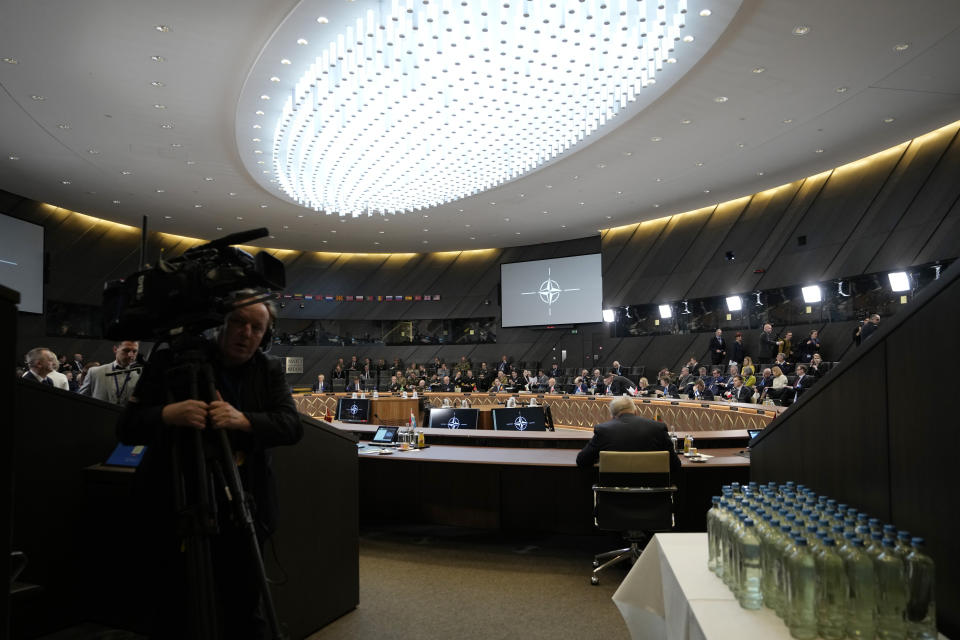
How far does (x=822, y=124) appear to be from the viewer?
34.9 ft

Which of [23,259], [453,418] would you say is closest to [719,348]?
[453,418]

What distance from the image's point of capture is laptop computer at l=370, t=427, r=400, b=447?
621cm

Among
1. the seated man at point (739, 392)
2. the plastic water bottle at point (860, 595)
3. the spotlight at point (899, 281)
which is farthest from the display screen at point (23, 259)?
the spotlight at point (899, 281)

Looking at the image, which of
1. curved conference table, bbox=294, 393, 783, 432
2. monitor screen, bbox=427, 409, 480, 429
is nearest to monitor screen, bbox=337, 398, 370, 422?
curved conference table, bbox=294, 393, 783, 432

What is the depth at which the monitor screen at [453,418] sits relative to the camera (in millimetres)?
7215

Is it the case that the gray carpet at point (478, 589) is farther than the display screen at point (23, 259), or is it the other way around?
the display screen at point (23, 259)

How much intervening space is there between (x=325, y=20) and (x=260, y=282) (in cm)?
618

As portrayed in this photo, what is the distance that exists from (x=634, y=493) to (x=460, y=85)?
5.99m

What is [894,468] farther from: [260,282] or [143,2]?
[143,2]

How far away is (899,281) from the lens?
1195cm

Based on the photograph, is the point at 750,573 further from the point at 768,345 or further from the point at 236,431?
the point at 768,345

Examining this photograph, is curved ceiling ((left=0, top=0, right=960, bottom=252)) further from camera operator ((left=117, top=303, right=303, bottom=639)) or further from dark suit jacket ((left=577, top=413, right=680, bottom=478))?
camera operator ((left=117, top=303, right=303, bottom=639))

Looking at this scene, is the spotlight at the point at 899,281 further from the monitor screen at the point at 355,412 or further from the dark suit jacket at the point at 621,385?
the monitor screen at the point at 355,412

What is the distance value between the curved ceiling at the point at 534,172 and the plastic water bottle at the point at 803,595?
697cm
